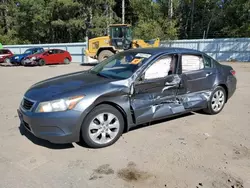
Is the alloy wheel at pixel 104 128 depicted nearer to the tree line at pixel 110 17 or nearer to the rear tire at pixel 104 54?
the rear tire at pixel 104 54

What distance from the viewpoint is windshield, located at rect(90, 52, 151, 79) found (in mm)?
4340

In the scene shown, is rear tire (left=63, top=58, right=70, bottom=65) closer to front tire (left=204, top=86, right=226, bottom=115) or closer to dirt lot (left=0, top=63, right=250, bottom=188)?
dirt lot (left=0, top=63, right=250, bottom=188)

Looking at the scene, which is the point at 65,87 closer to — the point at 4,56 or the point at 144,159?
the point at 144,159

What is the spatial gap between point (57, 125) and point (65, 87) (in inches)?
26.9

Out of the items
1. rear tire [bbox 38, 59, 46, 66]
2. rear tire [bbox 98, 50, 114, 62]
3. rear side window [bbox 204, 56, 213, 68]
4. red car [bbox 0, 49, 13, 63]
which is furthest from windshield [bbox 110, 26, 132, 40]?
rear side window [bbox 204, 56, 213, 68]

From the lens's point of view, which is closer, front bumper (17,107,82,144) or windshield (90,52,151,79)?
front bumper (17,107,82,144)

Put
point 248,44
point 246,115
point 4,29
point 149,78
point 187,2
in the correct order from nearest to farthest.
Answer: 1. point 149,78
2. point 246,115
3. point 248,44
4. point 187,2
5. point 4,29

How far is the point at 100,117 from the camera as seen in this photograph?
12.7ft

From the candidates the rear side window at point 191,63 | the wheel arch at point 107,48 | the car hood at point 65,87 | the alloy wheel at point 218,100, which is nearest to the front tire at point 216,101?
the alloy wheel at point 218,100

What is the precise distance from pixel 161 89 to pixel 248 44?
60.2ft

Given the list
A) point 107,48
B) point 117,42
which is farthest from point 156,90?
point 117,42

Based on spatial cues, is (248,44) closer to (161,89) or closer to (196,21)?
(196,21)

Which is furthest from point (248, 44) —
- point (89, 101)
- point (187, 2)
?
point (89, 101)

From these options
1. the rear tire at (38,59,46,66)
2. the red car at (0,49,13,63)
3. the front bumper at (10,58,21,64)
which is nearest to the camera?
the rear tire at (38,59,46,66)
